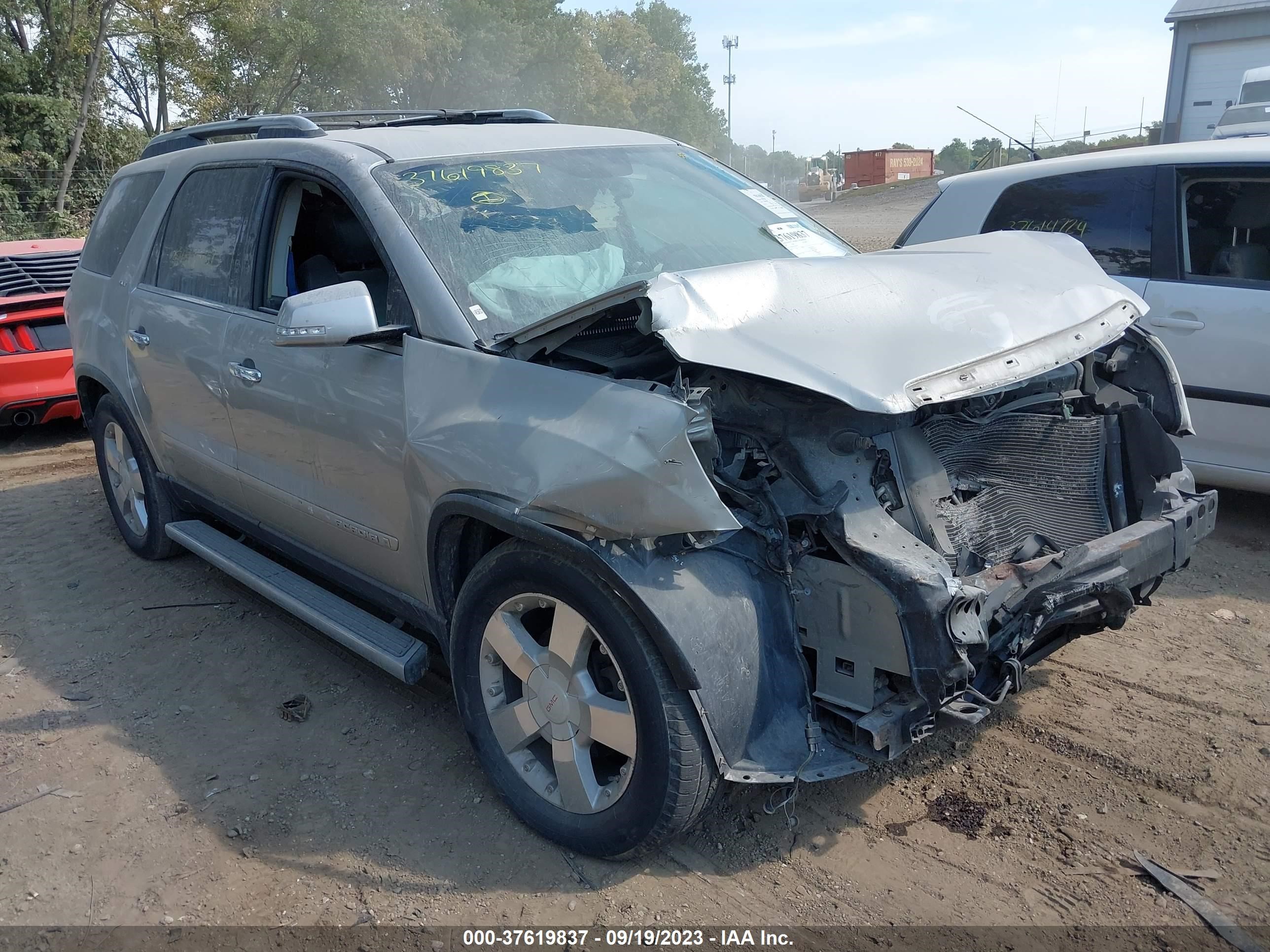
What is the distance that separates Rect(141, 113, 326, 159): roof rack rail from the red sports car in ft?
8.29

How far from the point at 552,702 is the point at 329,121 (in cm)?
345

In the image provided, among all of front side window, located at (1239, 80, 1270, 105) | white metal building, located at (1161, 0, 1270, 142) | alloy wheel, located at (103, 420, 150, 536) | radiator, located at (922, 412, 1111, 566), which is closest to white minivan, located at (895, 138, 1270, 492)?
radiator, located at (922, 412, 1111, 566)

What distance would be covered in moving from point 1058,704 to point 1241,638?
98 centimetres

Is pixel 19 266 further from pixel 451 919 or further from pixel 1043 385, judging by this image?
pixel 1043 385

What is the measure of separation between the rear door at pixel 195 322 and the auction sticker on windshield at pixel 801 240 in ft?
6.57

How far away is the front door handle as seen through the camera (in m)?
3.64

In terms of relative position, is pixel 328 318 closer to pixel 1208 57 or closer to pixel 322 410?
pixel 322 410

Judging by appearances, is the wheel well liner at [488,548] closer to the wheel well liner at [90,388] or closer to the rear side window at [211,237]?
the rear side window at [211,237]

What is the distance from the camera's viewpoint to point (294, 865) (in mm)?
2859

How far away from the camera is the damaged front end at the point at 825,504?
7.89 feet

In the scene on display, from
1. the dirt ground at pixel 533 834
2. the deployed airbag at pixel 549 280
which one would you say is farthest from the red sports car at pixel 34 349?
the deployed airbag at pixel 549 280

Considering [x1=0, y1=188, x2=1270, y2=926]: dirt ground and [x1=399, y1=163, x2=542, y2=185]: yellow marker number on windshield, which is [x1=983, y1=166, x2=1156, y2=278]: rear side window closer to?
[x1=0, y1=188, x2=1270, y2=926]: dirt ground

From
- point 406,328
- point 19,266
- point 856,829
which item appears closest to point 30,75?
point 19,266

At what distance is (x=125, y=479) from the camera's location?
203 inches
